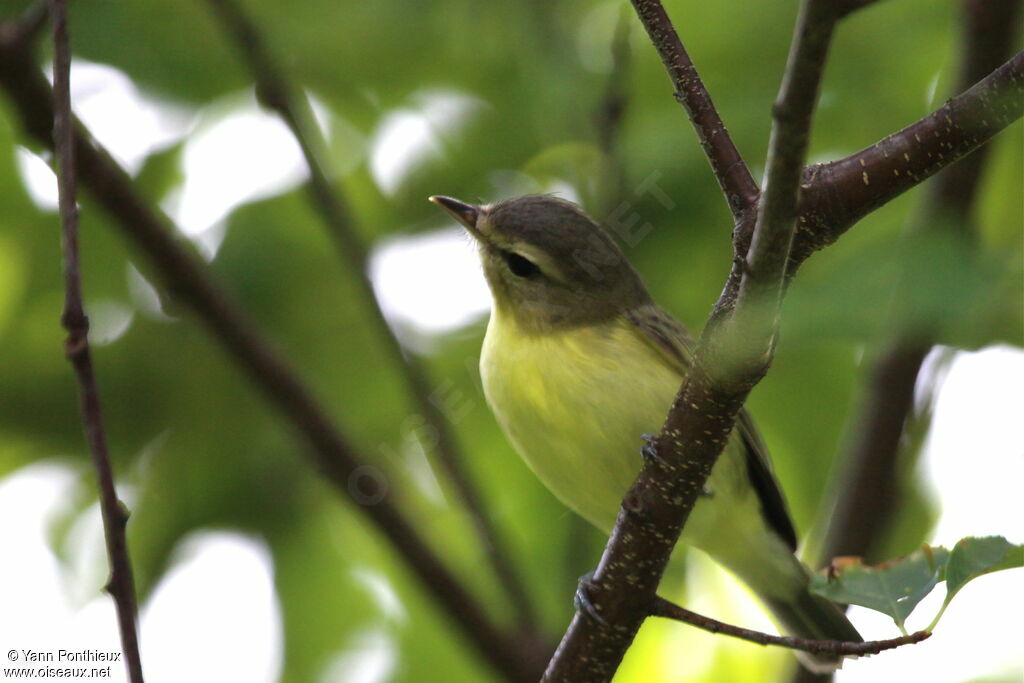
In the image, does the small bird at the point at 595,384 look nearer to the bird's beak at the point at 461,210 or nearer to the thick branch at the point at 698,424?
the bird's beak at the point at 461,210

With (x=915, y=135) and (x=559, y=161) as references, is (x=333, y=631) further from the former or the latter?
(x=915, y=135)

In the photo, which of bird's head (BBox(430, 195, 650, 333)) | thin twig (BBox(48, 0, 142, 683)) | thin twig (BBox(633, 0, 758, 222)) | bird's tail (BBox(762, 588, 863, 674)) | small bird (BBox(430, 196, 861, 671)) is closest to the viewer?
thin twig (BBox(48, 0, 142, 683))

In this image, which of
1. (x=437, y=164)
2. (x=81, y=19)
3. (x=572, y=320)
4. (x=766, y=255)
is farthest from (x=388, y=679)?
(x=766, y=255)

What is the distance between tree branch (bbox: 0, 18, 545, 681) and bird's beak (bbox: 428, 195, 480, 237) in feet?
2.63

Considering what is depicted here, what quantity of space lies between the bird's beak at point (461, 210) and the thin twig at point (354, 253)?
12.7 inches

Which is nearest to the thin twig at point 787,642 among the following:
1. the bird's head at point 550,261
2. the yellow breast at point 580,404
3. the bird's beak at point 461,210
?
the yellow breast at point 580,404

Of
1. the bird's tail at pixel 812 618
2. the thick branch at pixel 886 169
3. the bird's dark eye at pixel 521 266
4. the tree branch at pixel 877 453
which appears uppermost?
the thick branch at pixel 886 169

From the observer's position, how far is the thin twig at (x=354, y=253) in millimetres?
3758

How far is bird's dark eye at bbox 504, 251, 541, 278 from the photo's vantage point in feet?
14.3

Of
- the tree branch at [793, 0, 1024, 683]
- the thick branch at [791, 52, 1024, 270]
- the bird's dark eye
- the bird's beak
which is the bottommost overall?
the tree branch at [793, 0, 1024, 683]

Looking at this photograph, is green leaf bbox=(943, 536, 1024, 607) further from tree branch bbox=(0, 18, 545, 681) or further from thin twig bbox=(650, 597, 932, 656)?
tree branch bbox=(0, 18, 545, 681)

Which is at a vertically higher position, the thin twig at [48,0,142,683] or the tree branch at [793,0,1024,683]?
the thin twig at [48,0,142,683]

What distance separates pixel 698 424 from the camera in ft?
7.88

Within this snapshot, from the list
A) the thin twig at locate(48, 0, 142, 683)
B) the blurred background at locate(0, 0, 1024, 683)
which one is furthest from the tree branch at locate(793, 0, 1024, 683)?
the thin twig at locate(48, 0, 142, 683)
